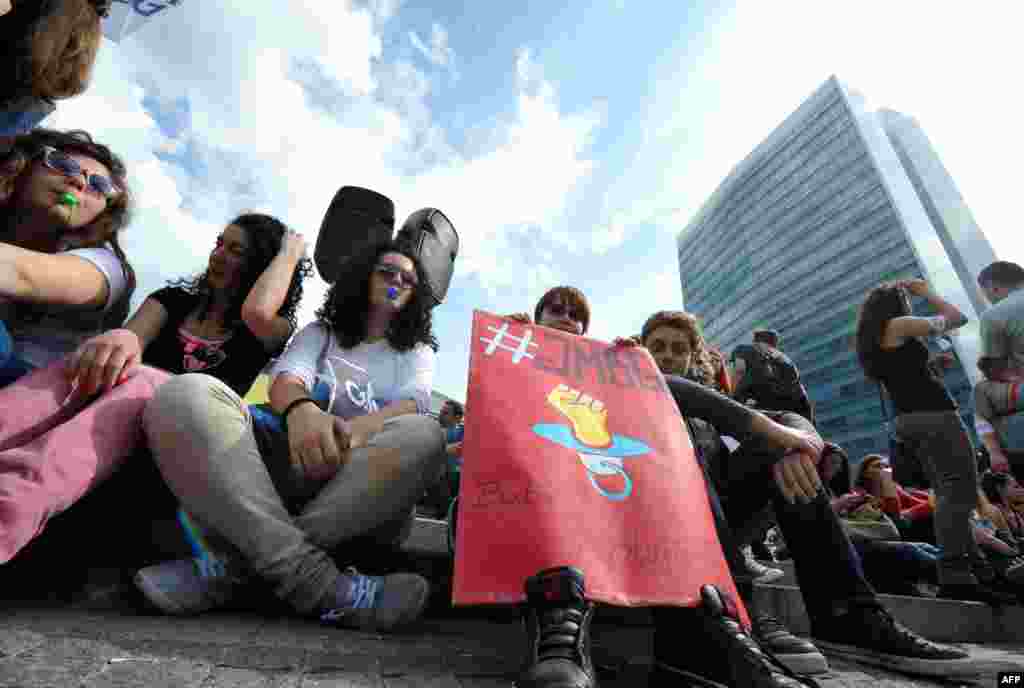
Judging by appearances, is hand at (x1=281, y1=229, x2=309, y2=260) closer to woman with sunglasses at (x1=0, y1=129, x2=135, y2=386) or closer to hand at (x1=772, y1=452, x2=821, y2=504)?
woman with sunglasses at (x1=0, y1=129, x2=135, y2=386)

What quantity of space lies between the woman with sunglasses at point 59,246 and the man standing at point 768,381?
3698 millimetres

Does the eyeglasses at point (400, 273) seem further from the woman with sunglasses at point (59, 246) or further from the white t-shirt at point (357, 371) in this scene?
the woman with sunglasses at point (59, 246)

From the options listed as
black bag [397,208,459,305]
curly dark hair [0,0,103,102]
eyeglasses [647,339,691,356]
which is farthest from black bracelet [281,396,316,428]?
black bag [397,208,459,305]

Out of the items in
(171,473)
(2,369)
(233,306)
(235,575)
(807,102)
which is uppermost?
(807,102)

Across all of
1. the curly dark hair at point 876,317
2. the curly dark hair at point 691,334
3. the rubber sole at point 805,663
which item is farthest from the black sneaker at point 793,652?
the curly dark hair at point 876,317

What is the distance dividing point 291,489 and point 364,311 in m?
0.82

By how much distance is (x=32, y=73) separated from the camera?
1.84 metres

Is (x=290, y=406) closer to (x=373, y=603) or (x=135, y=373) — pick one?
(x=135, y=373)

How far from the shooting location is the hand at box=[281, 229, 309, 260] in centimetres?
201

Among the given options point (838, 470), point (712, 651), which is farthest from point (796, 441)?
point (838, 470)

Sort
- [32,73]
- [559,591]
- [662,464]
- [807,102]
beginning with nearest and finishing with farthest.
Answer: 1. [559,591]
2. [662,464]
3. [32,73]
4. [807,102]

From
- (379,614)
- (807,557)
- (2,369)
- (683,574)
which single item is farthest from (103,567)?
(807,557)

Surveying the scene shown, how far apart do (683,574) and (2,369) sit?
1.78m

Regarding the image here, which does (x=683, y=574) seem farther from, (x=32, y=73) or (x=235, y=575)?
(x=32, y=73)
